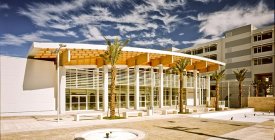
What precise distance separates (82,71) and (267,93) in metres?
42.1

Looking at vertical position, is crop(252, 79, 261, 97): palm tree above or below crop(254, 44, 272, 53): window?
below

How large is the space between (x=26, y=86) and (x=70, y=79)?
6.09m

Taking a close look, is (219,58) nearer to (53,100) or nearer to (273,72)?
(273,72)

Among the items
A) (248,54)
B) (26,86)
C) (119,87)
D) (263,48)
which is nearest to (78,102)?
(119,87)

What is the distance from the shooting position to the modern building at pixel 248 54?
52.0 meters

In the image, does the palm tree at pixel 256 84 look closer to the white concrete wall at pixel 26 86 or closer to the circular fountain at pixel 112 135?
the white concrete wall at pixel 26 86

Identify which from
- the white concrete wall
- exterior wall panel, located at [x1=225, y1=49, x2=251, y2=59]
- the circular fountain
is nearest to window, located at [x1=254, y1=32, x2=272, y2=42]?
exterior wall panel, located at [x1=225, y1=49, x2=251, y2=59]

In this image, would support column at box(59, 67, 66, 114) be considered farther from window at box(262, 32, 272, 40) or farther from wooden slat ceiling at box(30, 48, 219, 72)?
window at box(262, 32, 272, 40)

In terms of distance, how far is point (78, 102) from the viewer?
33.2 metres

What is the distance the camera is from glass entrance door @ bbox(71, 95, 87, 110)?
32625mm

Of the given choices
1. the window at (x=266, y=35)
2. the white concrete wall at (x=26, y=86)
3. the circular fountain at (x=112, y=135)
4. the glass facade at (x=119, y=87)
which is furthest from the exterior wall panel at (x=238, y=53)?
the circular fountain at (x=112, y=135)

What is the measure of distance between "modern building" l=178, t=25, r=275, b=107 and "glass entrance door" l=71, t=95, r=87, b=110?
3020 cm

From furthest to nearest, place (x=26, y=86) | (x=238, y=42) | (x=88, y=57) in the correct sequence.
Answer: (x=238, y=42), (x=88, y=57), (x=26, y=86)

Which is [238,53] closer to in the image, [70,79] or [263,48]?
[263,48]
